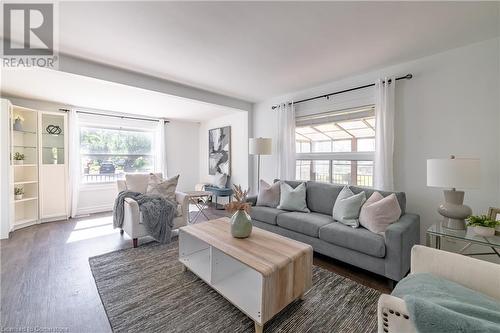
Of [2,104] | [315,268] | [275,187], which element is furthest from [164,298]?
[2,104]

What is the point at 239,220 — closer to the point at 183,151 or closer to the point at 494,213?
the point at 494,213

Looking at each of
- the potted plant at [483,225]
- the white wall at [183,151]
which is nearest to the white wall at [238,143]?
the white wall at [183,151]

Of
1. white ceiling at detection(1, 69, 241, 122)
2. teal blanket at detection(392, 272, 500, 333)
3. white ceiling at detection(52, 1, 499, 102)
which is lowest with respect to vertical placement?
teal blanket at detection(392, 272, 500, 333)

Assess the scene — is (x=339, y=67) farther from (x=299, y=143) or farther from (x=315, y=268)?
(x=315, y=268)

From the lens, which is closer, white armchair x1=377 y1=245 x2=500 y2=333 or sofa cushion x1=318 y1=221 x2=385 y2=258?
white armchair x1=377 y1=245 x2=500 y2=333

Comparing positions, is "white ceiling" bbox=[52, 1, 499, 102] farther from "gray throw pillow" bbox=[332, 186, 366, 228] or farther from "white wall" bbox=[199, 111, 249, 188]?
"white wall" bbox=[199, 111, 249, 188]

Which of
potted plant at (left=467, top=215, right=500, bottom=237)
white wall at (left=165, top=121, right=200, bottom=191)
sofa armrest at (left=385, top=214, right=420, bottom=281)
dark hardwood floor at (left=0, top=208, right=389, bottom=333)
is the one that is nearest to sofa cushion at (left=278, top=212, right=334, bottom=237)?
dark hardwood floor at (left=0, top=208, right=389, bottom=333)

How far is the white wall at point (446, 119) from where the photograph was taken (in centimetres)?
212

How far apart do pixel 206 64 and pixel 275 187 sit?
6.59 feet

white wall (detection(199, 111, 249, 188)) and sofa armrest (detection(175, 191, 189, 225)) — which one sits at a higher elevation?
white wall (detection(199, 111, 249, 188))

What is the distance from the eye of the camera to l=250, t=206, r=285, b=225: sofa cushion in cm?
292

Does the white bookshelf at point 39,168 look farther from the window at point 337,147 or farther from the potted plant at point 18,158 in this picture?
the window at point 337,147

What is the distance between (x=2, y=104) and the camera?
311cm

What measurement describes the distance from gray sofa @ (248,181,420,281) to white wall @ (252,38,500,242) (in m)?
0.42
